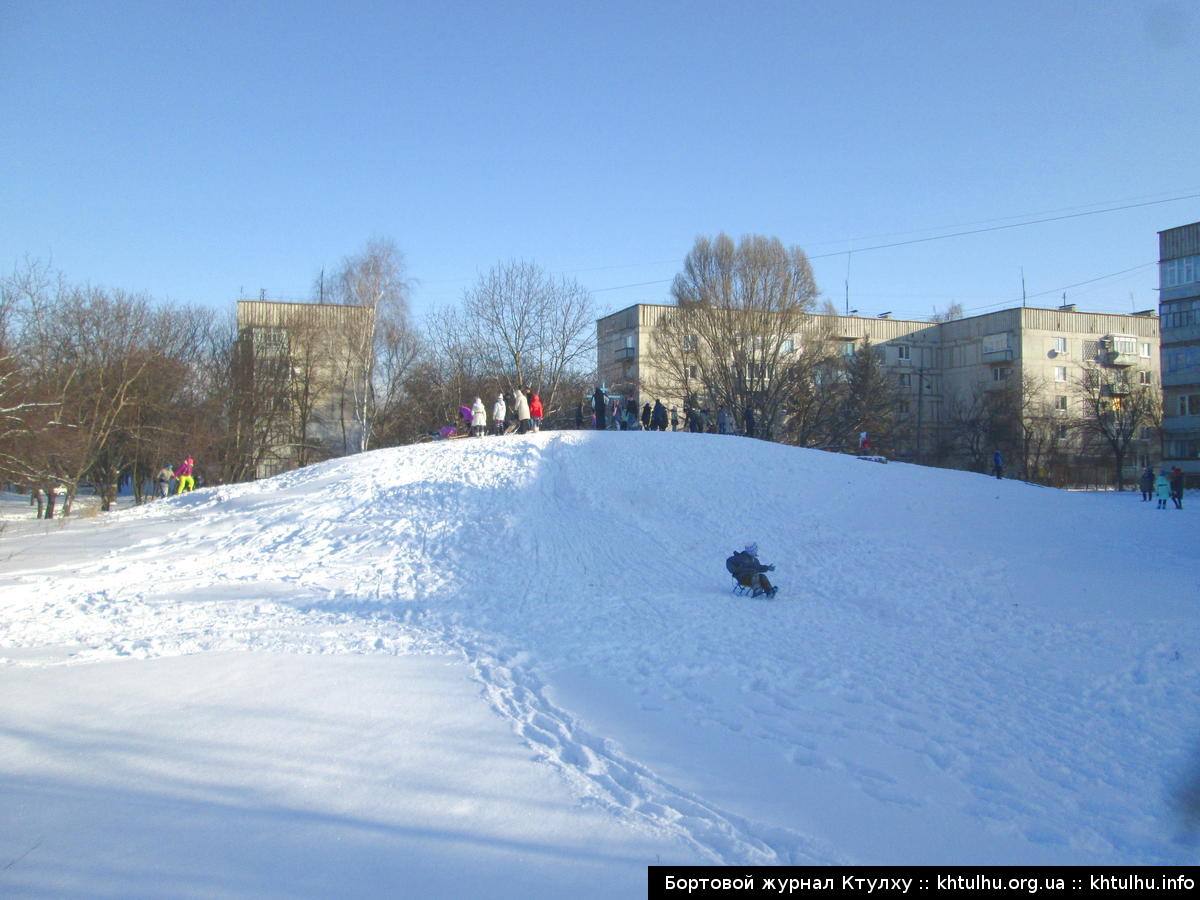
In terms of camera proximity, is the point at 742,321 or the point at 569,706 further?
the point at 742,321

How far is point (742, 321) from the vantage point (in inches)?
1681

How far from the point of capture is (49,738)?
6484 mm

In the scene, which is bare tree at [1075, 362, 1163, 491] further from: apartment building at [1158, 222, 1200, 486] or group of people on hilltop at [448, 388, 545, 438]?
group of people on hilltop at [448, 388, 545, 438]

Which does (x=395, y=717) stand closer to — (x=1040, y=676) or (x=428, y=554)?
(x=1040, y=676)

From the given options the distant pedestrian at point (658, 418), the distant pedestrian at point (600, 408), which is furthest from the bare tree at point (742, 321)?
the distant pedestrian at point (600, 408)

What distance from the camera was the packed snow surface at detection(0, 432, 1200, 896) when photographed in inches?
189

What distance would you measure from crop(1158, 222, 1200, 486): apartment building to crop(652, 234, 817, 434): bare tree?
80.7 ft

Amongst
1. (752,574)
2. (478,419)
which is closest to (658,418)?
(478,419)

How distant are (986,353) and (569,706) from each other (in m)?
61.6

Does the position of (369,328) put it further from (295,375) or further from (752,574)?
(752,574)

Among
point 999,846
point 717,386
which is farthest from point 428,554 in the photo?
point 717,386

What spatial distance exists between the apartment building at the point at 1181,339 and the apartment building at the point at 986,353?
3304mm

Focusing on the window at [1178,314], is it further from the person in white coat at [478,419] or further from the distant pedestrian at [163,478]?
the distant pedestrian at [163,478]

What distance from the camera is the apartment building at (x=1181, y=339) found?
48344 mm
